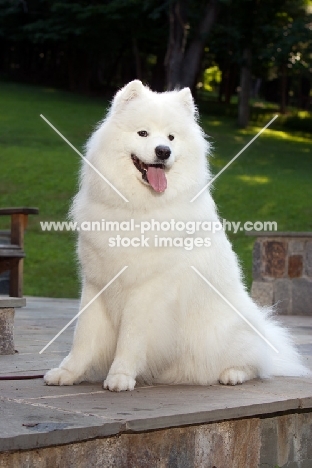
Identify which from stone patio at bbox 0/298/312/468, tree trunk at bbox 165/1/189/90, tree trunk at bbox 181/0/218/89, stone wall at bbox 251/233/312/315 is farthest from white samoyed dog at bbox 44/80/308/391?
tree trunk at bbox 181/0/218/89

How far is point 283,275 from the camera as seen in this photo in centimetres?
824

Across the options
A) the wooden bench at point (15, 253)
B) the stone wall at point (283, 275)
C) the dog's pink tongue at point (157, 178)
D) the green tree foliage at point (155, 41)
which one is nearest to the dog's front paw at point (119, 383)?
the dog's pink tongue at point (157, 178)

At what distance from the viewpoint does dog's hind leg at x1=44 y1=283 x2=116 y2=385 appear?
12.3 ft

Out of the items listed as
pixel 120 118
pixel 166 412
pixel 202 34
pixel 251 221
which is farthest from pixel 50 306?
pixel 202 34

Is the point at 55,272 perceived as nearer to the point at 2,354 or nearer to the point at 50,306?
the point at 50,306

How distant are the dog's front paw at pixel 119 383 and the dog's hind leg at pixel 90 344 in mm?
204

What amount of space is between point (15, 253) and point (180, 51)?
1578 cm

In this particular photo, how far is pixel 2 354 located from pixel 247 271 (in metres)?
7.81

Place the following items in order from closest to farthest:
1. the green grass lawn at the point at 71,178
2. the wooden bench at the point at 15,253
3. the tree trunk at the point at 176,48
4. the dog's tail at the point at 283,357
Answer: the dog's tail at the point at 283,357 < the wooden bench at the point at 15,253 < the green grass lawn at the point at 71,178 < the tree trunk at the point at 176,48

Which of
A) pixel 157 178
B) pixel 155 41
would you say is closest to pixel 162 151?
pixel 157 178

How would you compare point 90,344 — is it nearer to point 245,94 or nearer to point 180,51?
point 180,51

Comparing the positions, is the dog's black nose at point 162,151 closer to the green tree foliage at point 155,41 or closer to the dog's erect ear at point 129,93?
the dog's erect ear at point 129,93

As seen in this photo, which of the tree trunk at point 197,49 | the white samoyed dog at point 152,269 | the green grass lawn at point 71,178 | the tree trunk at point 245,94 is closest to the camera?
the white samoyed dog at point 152,269

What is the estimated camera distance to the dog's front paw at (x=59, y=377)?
3664mm
